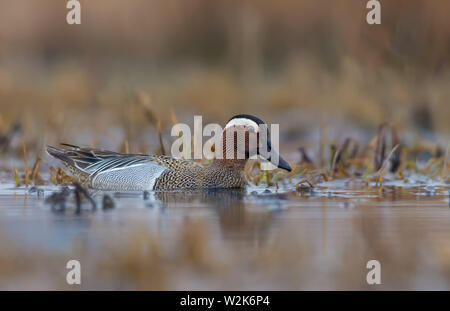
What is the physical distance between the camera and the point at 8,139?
33.9ft

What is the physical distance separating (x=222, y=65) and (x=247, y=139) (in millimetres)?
5132

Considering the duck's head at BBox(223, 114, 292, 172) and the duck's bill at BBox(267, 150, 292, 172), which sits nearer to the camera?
the duck's bill at BBox(267, 150, 292, 172)

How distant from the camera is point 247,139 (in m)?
8.39

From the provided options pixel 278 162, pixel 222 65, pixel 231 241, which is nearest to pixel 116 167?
pixel 278 162

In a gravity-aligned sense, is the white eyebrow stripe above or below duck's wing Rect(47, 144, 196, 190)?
above

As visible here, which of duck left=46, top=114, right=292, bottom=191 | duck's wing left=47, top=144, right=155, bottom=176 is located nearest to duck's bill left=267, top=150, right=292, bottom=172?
duck left=46, top=114, right=292, bottom=191

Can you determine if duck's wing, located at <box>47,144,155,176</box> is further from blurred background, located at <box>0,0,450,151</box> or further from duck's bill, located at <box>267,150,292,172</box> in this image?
blurred background, located at <box>0,0,450,151</box>

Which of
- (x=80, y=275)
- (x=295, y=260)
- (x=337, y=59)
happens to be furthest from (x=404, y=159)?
(x=80, y=275)

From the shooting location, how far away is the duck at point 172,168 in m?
8.21

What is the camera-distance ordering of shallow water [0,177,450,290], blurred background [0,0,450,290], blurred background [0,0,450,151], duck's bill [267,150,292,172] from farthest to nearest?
blurred background [0,0,450,151]
duck's bill [267,150,292,172]
blurred background [0,0,450,290]
shallow water [0,177,450,290]

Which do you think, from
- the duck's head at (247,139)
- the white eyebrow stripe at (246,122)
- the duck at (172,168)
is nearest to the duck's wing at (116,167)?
the duck at (172,168)

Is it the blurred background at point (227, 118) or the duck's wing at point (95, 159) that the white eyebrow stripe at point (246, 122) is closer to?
the blurred background at point (227, 118)

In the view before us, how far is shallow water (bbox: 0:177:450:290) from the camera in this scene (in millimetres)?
4574

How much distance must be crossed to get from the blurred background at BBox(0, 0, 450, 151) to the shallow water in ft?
12.2
